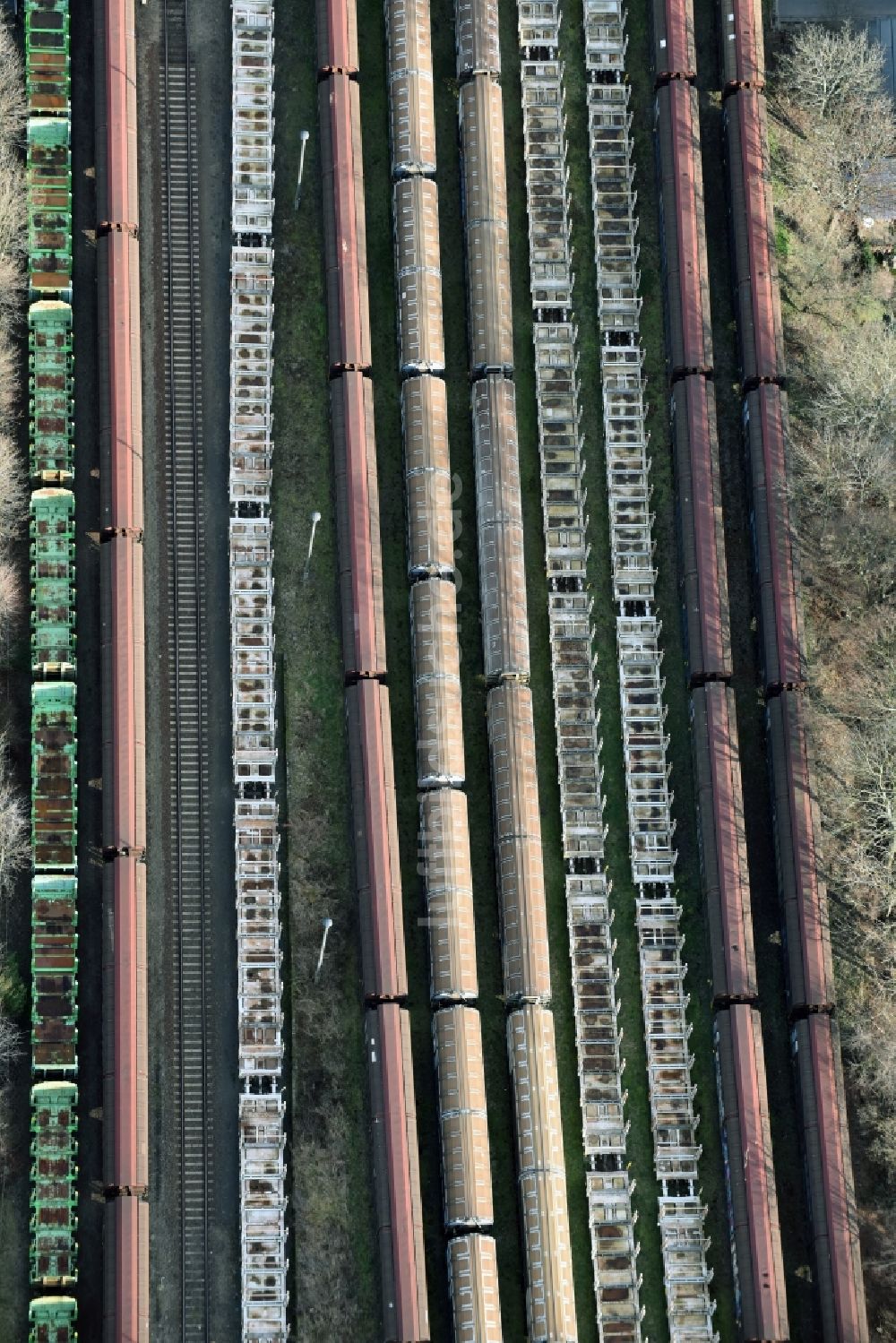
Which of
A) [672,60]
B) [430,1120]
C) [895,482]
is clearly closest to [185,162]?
[672,60]

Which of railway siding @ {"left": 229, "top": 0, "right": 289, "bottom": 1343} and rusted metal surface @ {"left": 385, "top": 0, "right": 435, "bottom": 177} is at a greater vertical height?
rusted metal surface @ {"left": 385, "top": 0, "right": 435, "bottom": 177}

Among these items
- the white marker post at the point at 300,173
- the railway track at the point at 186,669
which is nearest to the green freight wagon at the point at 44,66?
the railway track at the point at 186,669

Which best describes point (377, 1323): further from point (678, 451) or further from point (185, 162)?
point (185, 162)

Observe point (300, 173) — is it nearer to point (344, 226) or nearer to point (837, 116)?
point (344, 226)

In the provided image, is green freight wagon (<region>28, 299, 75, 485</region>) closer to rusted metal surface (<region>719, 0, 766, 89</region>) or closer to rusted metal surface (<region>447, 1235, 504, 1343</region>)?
rusted metal surface (<region>719, 0, 766, 89</region>)

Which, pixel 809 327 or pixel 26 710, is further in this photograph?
pixel 809 327

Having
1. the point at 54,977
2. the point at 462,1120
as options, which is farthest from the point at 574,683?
the point at 54,977

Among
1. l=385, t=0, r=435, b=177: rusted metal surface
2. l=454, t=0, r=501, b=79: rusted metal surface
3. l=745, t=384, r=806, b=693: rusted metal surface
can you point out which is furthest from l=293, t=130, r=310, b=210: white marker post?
l=745, t=384, r=806, b=693: rusted metal surface
